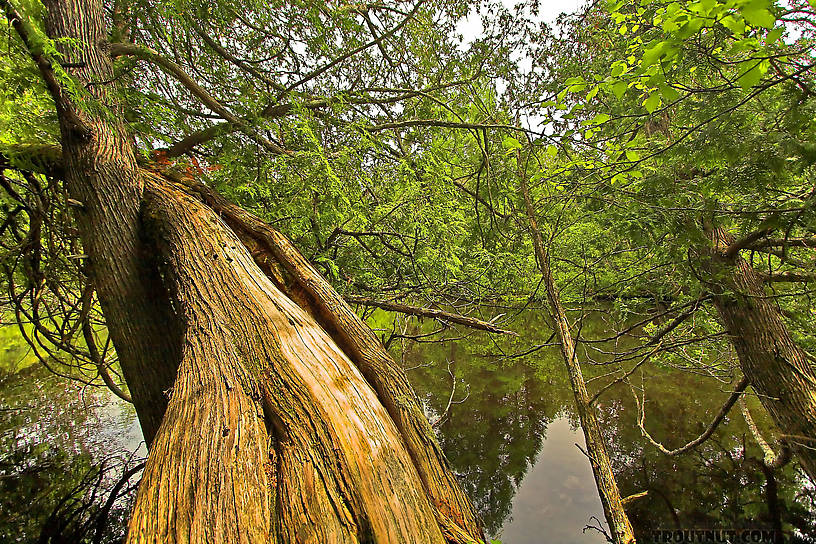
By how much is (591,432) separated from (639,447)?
430 cm

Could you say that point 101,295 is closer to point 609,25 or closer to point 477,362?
point 609,25

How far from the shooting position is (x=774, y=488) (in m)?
4.31

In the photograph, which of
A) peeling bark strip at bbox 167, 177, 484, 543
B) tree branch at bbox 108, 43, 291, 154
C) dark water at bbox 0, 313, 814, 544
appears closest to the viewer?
peeling bark strip at bbox 167, 177, 484, 543

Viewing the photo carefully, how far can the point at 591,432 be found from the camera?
1986mm

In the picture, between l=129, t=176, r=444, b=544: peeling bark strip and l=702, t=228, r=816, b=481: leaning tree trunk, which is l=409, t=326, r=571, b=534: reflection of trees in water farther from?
l=129, t=176, r=444, b=544: peeling bark strip

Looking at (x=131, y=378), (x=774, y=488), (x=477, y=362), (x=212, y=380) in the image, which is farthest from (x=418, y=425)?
(x=477, y=362)

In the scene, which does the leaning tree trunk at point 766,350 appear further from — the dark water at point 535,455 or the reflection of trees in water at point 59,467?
the reflection of trees in water at point 59,467

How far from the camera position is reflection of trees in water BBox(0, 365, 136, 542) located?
326 cm

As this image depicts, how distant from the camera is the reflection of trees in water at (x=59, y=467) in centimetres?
326

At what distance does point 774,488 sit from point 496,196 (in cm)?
540

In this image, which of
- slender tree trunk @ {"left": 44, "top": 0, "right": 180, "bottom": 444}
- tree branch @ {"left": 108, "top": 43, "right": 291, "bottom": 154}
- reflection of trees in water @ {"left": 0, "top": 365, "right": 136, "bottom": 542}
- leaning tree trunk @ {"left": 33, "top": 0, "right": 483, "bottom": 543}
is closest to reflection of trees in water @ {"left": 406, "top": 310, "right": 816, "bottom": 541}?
leaning tree trunk @ {"left": 33, "top": 0, "right": 483, "bottom": 543}

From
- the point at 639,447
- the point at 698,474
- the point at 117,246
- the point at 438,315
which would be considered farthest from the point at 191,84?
the point at 698,474

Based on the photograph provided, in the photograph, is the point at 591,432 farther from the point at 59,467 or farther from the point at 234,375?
the point at 59,467

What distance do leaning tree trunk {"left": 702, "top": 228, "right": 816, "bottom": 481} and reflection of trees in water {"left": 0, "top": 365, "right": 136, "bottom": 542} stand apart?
6.24 m
